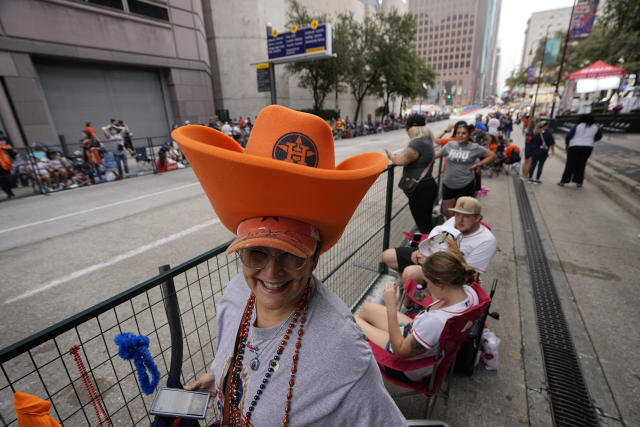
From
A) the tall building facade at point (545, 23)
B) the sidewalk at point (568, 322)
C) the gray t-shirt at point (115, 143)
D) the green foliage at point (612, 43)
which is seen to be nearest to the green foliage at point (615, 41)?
the green foliage at point (612, 43)

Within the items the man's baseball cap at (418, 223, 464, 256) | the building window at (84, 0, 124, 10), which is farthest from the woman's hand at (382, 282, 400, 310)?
the building window at (84, 0, 124, 10)

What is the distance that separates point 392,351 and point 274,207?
1.72m

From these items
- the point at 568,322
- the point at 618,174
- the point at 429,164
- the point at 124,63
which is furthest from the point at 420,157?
the point at 124,63

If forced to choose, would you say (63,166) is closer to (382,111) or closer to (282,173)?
(282,173)

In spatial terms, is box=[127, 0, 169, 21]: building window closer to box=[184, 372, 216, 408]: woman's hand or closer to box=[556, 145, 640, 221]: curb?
box=[184, 372, 216, 408]: woman's hand

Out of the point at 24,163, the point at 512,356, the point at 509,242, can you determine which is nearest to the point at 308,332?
the point at 512,356

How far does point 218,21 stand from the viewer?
2434 cm

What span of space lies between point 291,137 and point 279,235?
1.11 ft

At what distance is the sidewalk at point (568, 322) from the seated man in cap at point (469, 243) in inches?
29.6

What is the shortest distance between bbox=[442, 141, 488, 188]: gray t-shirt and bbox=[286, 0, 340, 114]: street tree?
25.1m

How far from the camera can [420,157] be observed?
4.27 meters

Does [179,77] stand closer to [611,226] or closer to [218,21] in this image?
[218,21]

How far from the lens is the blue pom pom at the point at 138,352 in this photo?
4.03 feet

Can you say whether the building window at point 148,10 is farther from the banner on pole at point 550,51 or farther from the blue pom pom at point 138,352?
the banner on pole at point 550,51
